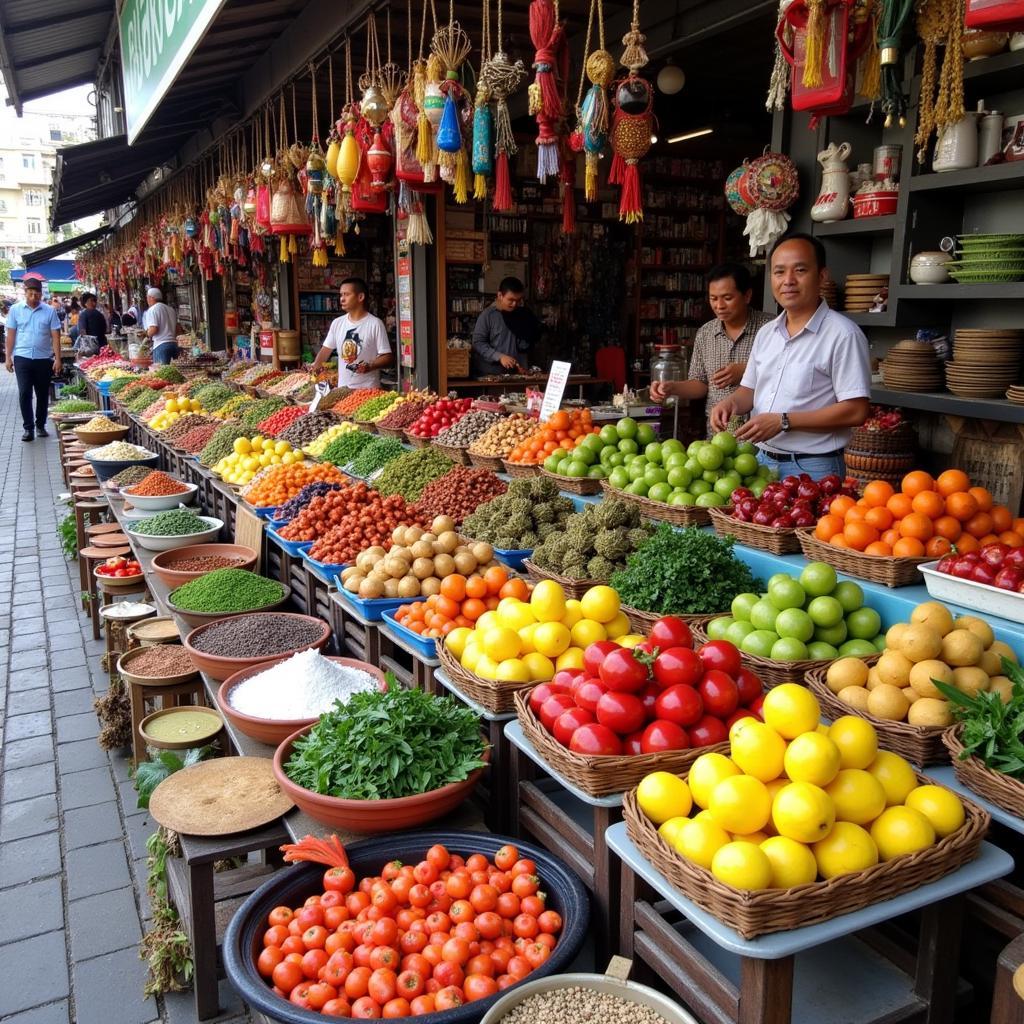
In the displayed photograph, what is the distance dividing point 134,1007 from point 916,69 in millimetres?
5573

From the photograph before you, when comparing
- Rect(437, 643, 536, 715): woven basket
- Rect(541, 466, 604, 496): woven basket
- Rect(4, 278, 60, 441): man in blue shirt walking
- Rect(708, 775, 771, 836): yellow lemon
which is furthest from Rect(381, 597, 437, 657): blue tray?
Rect(4, 278, 60, 441): man in blue shirt walking

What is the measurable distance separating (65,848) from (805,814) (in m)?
3.11

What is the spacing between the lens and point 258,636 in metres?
3.62

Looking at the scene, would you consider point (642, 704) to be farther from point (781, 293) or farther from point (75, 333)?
point (75, 333)

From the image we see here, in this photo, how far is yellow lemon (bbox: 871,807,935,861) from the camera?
159cm

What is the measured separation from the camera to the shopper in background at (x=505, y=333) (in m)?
8.58

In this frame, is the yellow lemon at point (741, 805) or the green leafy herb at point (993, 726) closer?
the yellow lemon at point (741, 805)

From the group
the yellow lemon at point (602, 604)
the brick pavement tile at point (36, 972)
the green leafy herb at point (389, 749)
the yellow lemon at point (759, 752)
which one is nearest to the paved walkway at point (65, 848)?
the brick pavement tile at point (36, 972)

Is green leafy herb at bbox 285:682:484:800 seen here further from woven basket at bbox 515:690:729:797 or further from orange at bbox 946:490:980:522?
orange at bbox 946:490:980:522

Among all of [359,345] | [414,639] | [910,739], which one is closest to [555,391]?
[414,639]

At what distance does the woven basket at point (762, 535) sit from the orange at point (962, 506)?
0.47 meters

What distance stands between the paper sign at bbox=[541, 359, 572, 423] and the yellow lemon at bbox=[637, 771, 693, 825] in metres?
3.19

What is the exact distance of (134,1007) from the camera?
8.65ft

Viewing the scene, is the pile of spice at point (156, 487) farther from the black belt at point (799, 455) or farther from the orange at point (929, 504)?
the orange at point (929, 504)
